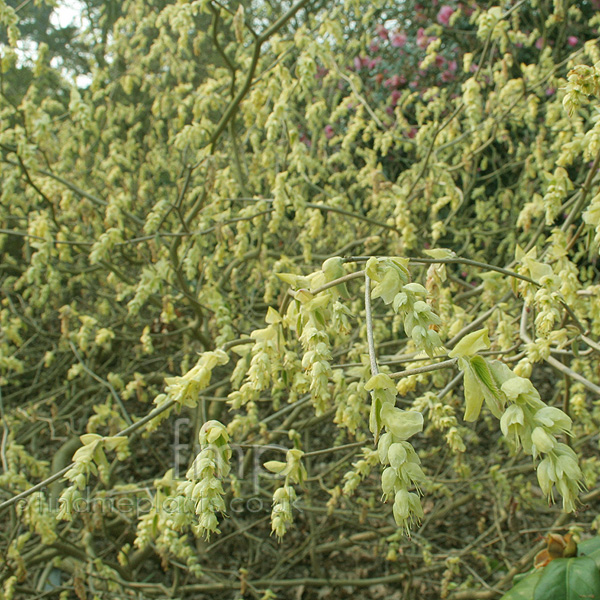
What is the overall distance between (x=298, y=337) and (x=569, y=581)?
37.0 inches

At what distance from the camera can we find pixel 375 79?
595cm

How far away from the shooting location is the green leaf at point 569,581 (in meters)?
1.45

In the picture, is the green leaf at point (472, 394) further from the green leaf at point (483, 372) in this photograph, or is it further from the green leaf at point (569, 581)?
the green leaf at point (569, 581)

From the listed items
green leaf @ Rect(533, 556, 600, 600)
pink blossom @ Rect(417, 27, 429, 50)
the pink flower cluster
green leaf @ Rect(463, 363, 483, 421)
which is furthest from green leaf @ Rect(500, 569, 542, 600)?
the pink flower cluster

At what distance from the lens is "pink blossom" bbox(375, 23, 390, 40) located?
6220 millimetres

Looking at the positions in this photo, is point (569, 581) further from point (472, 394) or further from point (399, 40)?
point (399, 40)

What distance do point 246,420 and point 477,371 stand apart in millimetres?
1710

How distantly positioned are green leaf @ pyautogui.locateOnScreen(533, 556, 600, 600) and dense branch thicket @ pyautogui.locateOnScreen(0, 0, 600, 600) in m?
0.40

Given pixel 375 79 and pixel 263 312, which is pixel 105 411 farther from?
pixel 375 79

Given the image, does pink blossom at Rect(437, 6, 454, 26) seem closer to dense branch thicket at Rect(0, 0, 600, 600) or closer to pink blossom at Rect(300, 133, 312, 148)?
dense branch thicket at Rect(0, 0, 600, 600)

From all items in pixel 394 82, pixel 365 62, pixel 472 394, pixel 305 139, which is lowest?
pixel 472 394

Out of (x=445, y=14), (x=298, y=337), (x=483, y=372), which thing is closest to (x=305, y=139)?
(x=445, y=14)

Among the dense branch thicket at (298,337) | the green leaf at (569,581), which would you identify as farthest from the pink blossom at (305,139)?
the green leaf at (569,581)

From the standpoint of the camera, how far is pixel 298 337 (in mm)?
1402
